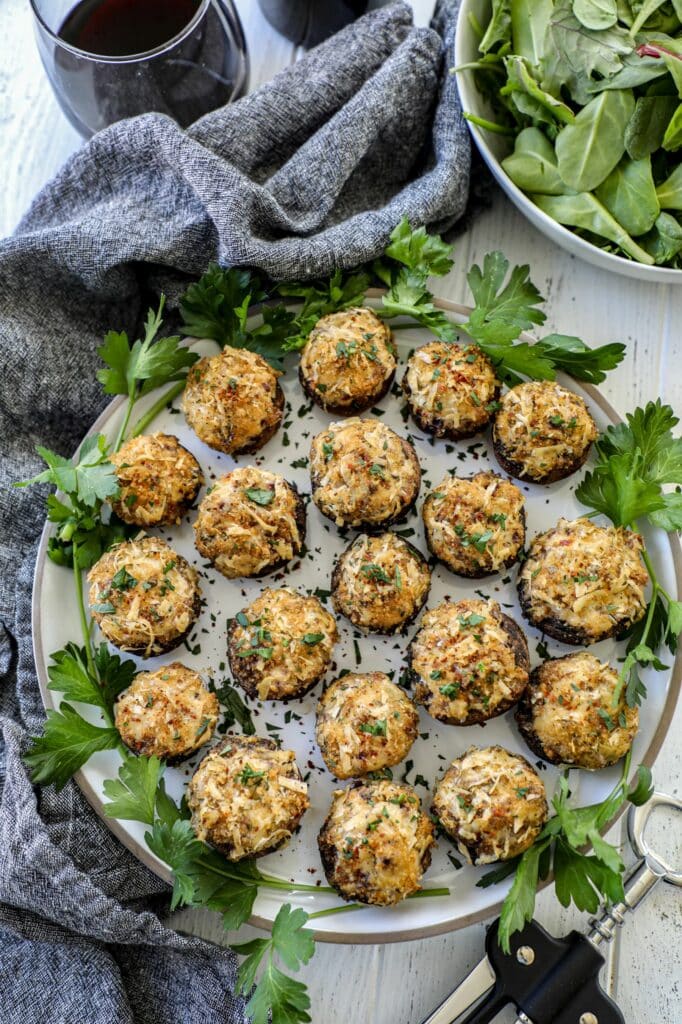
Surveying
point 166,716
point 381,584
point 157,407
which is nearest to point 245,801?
point 166,716

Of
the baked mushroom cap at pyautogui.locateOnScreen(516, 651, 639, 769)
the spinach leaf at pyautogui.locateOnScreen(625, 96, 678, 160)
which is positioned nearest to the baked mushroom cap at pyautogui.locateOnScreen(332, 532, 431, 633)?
the baked mushroom cap at pyautogui.locateOnScreen(516, 651, 639, 769)

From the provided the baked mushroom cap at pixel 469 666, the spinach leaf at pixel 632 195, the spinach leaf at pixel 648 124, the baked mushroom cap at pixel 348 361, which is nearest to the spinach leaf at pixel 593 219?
the spinach leaf at pixel 632 195

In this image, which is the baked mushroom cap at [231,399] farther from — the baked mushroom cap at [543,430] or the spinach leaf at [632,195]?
the spinach leaf at [632,195]

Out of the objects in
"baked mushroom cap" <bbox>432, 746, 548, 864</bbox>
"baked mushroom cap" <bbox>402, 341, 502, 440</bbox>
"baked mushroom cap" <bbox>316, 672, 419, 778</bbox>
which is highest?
"baked mushroom cap" <bbox>402, 341, 502, 440</bbox>

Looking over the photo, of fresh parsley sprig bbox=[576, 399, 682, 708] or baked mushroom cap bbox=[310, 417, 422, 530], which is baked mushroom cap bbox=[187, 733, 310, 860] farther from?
fresh parsley sprig bbox=[576, 399, 682, 708]

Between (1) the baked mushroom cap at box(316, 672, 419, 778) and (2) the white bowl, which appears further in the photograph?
(2) the white bowl
